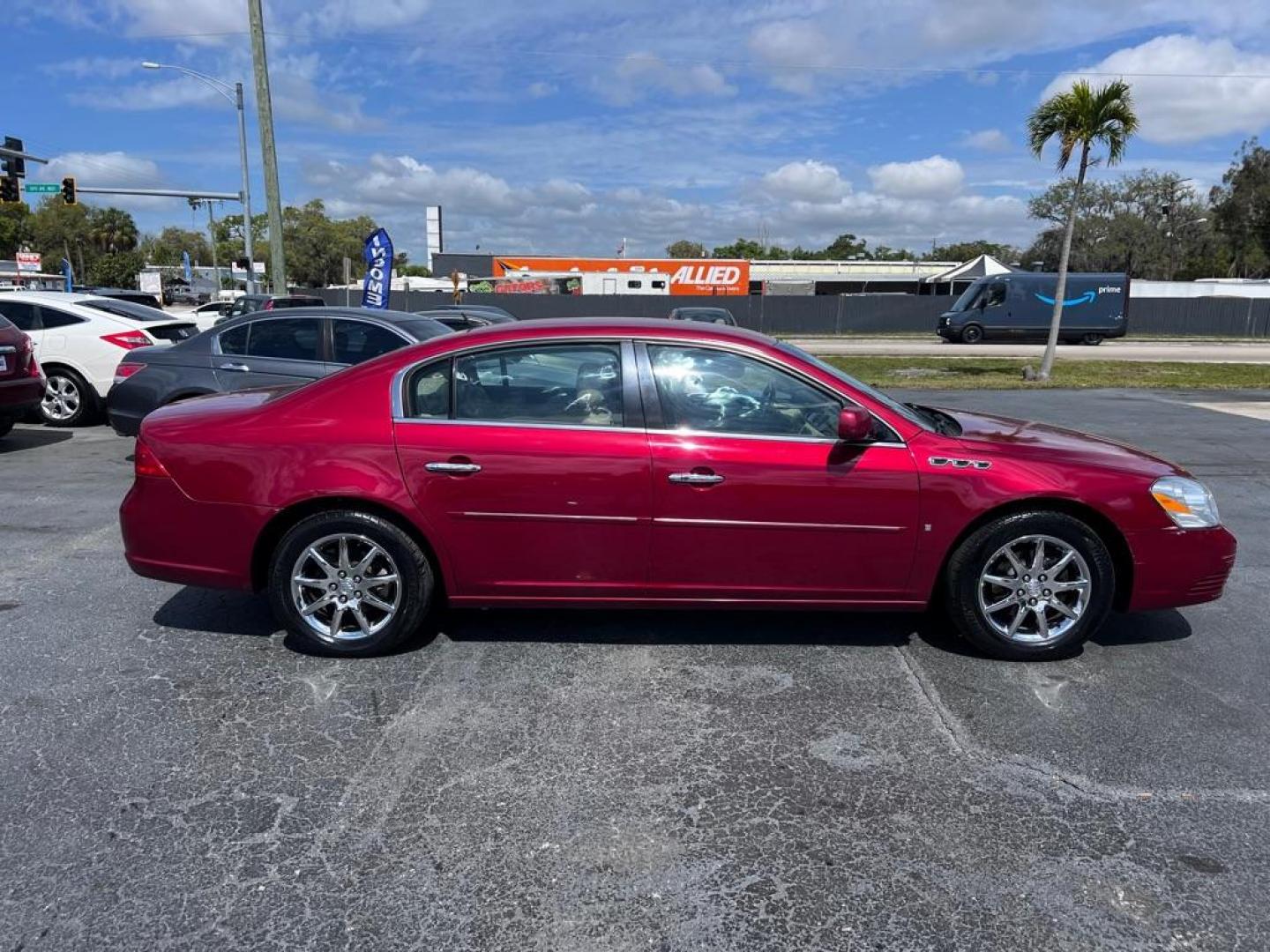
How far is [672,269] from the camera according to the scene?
5178cm

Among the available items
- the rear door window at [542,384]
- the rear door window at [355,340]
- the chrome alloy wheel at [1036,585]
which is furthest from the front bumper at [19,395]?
the chrome alloy wheel at [1036,585]

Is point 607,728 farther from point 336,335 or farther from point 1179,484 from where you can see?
point 336,335

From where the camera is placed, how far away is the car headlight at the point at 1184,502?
162 inches

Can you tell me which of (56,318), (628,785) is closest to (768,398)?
(628,785)

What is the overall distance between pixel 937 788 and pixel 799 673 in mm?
983

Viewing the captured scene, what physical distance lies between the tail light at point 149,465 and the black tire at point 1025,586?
11.7 ft

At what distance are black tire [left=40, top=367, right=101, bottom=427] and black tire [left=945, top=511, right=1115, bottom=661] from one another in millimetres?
10146

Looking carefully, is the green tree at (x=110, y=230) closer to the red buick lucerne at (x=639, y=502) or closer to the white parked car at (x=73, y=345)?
the white parked car at (x=73, y=345)

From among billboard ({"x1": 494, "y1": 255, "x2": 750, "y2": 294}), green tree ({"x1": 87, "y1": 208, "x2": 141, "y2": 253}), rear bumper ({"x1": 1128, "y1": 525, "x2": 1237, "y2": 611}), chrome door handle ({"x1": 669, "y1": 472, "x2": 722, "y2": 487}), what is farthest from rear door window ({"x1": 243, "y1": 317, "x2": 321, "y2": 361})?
green tree ({"x1": 87, "y1": 208, "x2": 141, "y2": 253})

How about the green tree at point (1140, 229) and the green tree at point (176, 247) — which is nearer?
the green tree at point (1140, 229)

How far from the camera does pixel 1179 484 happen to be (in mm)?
4176

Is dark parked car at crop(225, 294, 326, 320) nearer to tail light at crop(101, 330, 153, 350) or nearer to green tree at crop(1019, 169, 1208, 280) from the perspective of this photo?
tail light at crop(101, 330, 153, 350)

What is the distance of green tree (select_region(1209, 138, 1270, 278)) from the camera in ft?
197

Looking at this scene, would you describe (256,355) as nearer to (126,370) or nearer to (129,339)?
(126,370)
